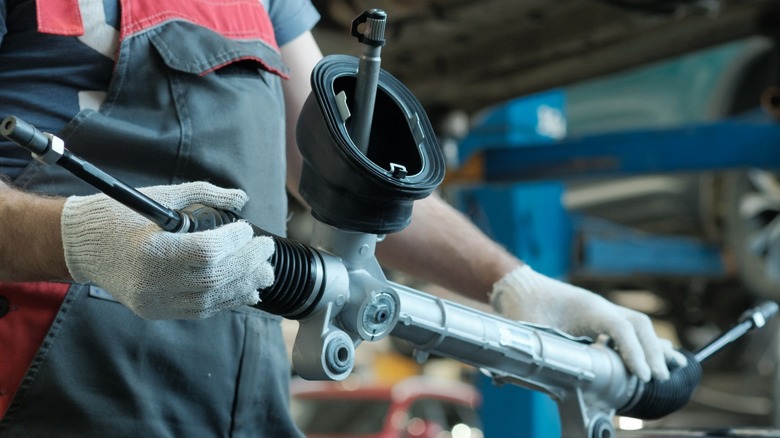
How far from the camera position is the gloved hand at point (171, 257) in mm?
754

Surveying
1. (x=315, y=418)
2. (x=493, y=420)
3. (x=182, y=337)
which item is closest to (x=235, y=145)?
(x=182, y=337)

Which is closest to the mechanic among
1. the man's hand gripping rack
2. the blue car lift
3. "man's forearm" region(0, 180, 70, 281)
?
"man's forearm" region(0, 180, 70, 281)

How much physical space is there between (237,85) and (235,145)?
8cm

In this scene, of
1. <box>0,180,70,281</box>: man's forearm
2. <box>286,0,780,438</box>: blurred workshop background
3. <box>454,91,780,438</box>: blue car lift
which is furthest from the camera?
<box>286,0,780,438</box>: blurred workshop background

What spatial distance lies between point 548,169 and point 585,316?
180 centimetres

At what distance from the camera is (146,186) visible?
1062 millimetres

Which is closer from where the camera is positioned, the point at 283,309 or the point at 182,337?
the point at 283,309

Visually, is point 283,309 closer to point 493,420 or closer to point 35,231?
point 35,231

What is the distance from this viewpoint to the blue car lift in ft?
8.86

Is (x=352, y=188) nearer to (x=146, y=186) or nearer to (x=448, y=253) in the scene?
(x=146, y=186)

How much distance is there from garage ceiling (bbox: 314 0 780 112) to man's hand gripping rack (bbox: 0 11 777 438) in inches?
79.6

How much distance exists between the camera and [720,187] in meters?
3.70

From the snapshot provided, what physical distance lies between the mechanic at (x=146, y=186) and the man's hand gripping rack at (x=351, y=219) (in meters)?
0.14

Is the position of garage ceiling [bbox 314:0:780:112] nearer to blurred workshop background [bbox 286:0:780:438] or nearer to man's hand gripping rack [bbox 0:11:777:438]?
blurred workshop background [bbox 286:0:780:438]
